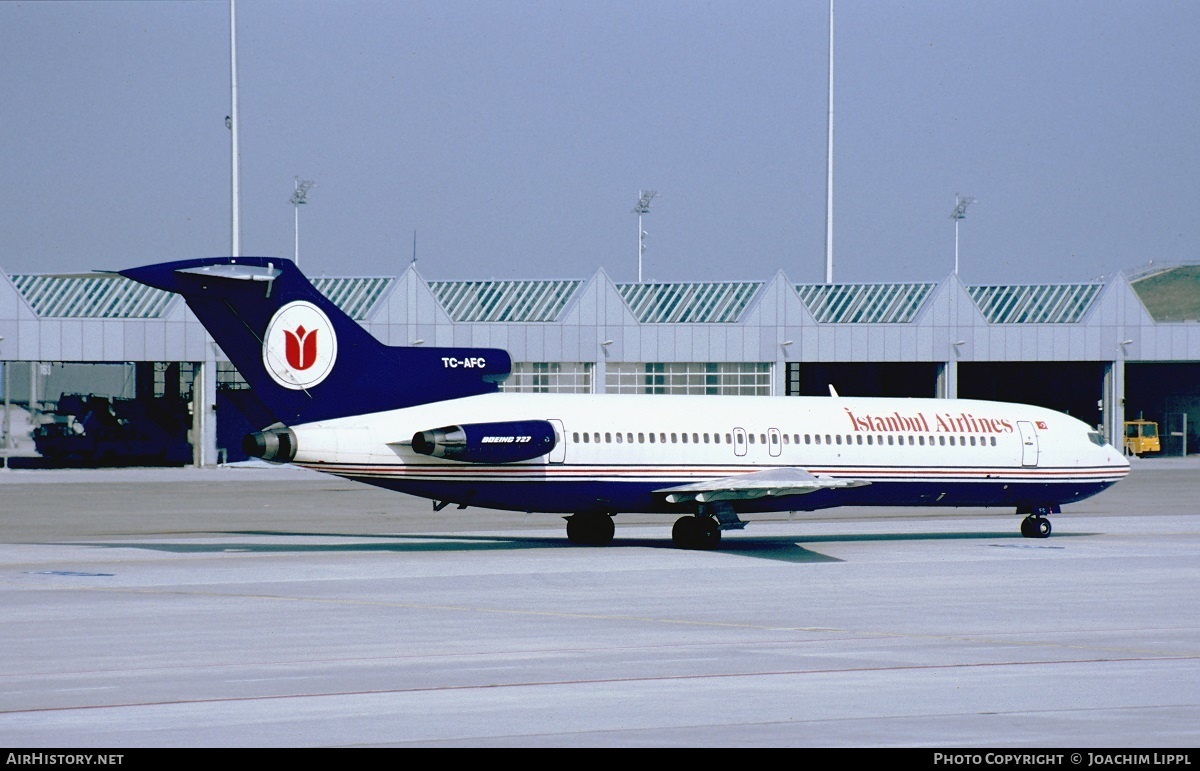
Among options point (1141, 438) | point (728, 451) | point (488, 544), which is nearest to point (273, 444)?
point (488, 544)

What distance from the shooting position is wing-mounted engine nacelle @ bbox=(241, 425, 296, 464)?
85.5 ft

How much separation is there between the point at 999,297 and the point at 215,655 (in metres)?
61.2

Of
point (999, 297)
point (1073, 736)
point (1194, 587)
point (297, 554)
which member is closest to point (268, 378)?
point (297, 554)

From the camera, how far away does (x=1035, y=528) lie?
33.3 m

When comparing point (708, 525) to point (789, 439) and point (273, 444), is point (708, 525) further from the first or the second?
point (273, 444)

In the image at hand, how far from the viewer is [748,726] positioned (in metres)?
12.3

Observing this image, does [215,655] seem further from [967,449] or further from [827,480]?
[967,449]

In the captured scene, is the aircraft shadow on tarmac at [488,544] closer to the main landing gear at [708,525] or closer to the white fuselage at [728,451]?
the main landing gear at [708,525]

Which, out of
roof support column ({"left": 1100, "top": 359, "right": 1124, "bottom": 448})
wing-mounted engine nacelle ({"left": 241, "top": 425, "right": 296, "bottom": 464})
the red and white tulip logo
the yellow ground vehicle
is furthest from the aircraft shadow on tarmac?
the yellow ground vehicle

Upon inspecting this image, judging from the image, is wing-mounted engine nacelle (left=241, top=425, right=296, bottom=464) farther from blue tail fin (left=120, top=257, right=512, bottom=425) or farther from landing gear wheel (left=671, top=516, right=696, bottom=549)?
landing gear wheel (left=671, top=516, right=696, bottom=549)

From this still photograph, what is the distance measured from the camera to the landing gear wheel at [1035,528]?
33.3 meters

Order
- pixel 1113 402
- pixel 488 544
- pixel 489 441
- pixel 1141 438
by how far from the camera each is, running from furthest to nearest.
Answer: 1. pixel 1141 438
2. pixel 1113 402
3. pixel 488 544
4. pixel 489 441

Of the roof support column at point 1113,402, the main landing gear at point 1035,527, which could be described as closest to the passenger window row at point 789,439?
the main landing gear at point 1035,527

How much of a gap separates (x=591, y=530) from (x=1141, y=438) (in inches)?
2308
